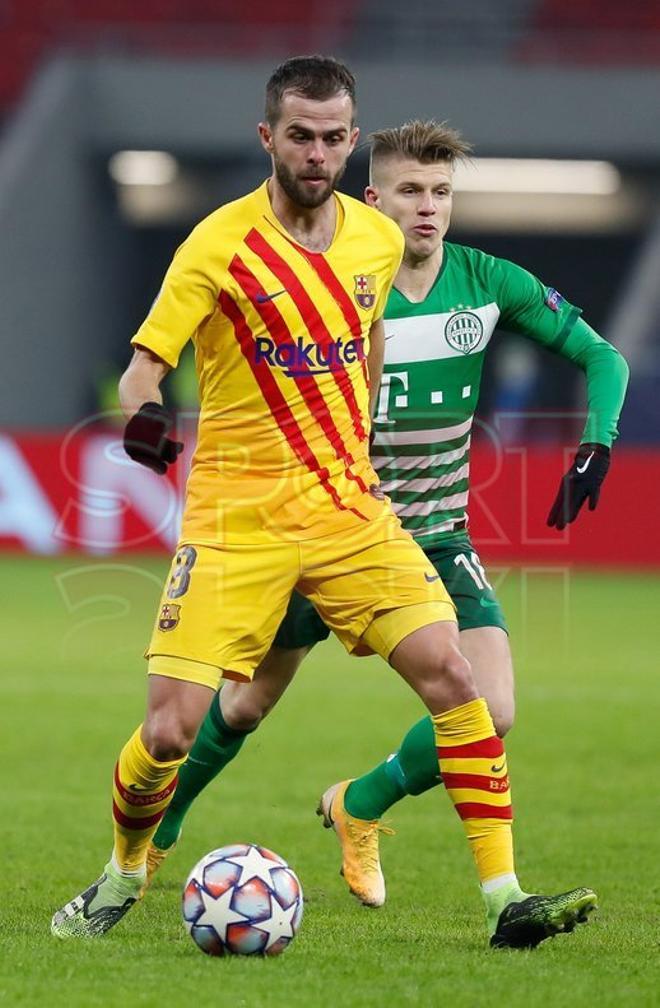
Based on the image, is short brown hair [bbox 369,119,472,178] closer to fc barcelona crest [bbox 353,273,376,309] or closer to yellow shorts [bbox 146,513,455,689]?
fc barcelona crest [bbox 353,273,376,309]

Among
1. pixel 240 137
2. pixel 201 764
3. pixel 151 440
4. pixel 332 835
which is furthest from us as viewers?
pixel 240 137

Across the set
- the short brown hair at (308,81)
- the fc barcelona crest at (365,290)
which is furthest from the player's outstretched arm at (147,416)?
the short brown hair at (308,81)

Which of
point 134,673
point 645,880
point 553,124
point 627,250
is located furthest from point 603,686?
point 627,250

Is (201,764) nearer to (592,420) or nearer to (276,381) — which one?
(276,381)

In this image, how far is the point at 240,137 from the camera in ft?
75.2

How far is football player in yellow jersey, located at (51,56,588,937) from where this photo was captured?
4746mm

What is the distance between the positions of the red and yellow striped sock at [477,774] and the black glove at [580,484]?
0.70m

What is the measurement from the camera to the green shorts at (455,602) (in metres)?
5.57

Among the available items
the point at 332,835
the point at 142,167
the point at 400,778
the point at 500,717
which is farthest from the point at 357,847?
the point at 142,167

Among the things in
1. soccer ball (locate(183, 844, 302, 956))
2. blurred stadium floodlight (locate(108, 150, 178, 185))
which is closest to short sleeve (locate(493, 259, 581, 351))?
soccer ball (locate(183, 844, 302, 956))

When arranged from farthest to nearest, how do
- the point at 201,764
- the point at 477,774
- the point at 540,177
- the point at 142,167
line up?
the point at 540,177
the point at 142,167
the point at 201,764
the point at 477,774

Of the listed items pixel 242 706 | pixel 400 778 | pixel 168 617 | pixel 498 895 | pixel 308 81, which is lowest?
pixel 400 778

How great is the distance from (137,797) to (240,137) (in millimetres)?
18836

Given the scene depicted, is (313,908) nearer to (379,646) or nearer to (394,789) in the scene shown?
(394,789)
